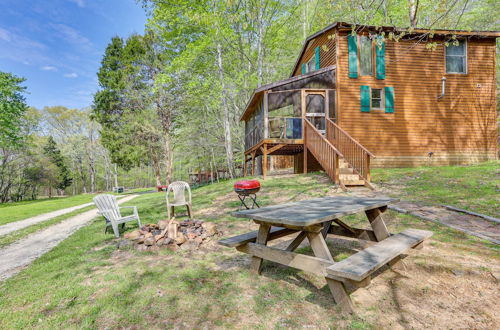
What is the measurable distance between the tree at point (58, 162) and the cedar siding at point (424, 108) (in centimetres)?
3393

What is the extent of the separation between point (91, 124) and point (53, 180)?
356 inches

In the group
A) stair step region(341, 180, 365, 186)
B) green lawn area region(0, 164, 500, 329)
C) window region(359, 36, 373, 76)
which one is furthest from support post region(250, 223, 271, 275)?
window region(359, 36, 373, 76)

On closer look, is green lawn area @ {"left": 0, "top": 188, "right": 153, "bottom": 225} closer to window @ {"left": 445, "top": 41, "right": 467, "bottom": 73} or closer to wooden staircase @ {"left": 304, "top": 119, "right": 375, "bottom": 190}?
wooden staircase @ {"left": 304, "top": 119, "right": 375, "bottom": 190}

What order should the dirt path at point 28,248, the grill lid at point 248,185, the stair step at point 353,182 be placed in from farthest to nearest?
1. the stair step at point 353,182
2. the grill lid at point 248,185
3. the dirt path at point 28,248

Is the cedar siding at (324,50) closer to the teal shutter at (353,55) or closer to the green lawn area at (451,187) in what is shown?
the teal shutter at (353,55)

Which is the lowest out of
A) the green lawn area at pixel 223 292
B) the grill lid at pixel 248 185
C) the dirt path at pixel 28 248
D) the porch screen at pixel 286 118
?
the dirt path at pixel 28 248

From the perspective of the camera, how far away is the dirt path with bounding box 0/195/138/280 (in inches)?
153

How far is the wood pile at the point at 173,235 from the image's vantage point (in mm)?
4270

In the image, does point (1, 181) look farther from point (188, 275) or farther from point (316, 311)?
point (316, 311)

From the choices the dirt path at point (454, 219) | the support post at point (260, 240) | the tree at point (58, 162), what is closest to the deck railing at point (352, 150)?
the dirt path at point (454, 219)

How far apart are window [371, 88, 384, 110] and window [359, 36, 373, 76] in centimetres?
83

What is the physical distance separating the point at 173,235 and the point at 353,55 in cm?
1057

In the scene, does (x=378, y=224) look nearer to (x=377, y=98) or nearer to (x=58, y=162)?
(x=377, y=98)

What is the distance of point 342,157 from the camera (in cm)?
756
